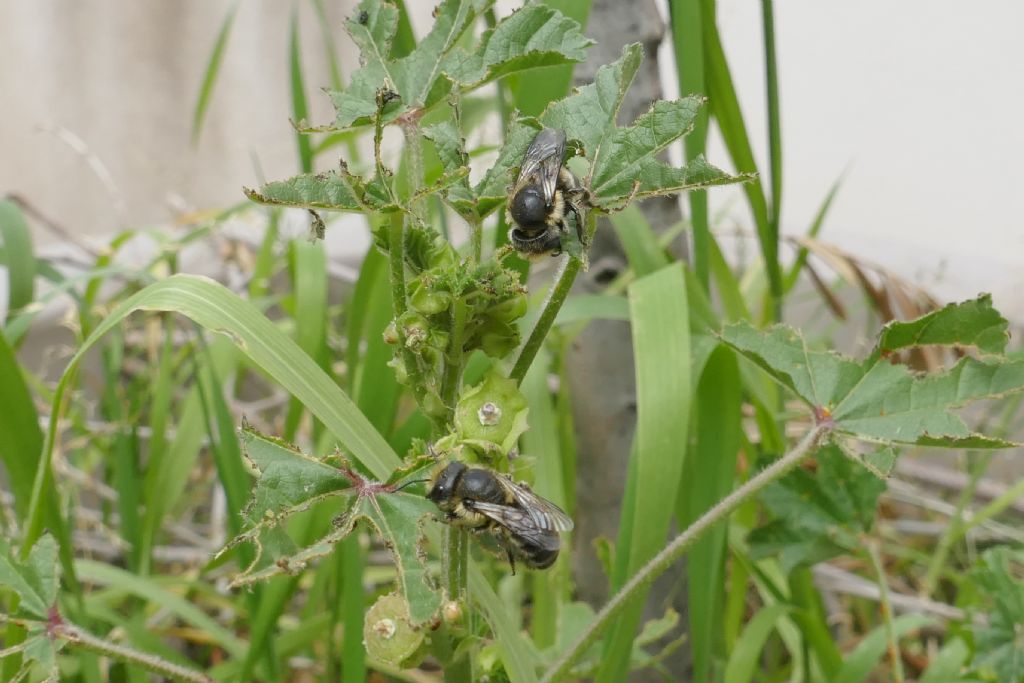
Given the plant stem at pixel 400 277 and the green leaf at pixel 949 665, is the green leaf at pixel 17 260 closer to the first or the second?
the plant stem at pixel 400 277

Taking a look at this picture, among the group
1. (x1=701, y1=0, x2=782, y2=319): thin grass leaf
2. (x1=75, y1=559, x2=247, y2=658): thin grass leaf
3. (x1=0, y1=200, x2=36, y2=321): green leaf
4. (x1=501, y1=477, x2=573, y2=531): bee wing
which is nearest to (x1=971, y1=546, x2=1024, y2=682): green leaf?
(x1=701, y1=0, x2=782, y2=319): thin grass leaf

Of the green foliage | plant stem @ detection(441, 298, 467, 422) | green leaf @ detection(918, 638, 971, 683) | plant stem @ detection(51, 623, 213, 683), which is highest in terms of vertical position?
plant stem @ detection(441, 298, 467, 422)

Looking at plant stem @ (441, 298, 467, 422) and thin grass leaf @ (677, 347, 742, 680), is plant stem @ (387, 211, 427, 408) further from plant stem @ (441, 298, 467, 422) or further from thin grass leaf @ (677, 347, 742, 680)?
thin grass leaf @ (677, 347, 742, 680)

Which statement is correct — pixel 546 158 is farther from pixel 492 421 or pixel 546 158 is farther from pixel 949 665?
pixel 949 665

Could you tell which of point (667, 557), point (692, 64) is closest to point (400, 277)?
point (667, 557)

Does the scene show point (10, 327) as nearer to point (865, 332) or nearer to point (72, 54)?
point (865, 332)

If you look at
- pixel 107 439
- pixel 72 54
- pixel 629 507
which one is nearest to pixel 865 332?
pixel 629 507

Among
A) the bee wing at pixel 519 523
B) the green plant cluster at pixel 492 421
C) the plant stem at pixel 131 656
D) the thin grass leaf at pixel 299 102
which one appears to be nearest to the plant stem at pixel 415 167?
the green plant cluster at pixel 492 421
